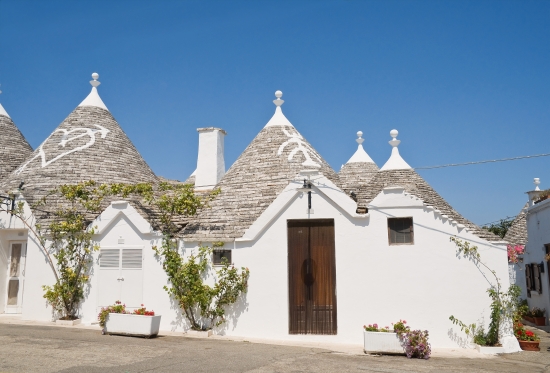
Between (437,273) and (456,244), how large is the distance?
88cm

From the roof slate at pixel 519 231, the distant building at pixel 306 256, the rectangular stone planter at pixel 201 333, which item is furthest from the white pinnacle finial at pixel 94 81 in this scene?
the roof slate at pixel 519 231

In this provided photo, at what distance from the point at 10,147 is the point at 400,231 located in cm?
1652

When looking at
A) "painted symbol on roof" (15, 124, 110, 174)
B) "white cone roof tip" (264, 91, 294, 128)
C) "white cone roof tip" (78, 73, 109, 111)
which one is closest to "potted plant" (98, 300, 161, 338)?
"painted symbol on roof" (15, 124, 110, 174)

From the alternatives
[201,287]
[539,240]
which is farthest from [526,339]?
[201,287]

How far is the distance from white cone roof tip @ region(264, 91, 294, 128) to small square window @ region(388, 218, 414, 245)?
605 centimetres

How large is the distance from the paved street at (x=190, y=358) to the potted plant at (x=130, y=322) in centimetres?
35

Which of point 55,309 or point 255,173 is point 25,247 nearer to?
point 55,309

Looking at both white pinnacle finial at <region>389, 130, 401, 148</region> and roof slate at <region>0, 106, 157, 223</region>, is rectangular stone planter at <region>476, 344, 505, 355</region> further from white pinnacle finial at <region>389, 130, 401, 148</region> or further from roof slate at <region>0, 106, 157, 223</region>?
roof slate at <region>0, 106, 157, 223</region>

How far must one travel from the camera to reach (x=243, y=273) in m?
13.1

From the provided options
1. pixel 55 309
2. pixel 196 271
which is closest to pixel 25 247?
pixel 55 309

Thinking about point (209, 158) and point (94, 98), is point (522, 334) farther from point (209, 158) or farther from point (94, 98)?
point (94, 98)

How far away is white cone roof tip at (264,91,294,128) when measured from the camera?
56.5 ft

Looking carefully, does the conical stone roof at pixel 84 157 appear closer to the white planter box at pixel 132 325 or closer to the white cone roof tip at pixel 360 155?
the white planter box at pixel 132 325

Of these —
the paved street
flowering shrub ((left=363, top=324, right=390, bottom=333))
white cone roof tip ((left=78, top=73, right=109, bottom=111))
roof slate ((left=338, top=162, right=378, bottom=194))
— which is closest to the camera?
the paved street
